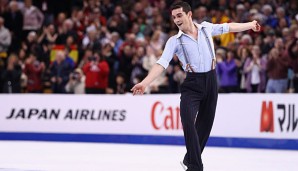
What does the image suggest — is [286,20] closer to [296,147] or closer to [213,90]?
[296,147]

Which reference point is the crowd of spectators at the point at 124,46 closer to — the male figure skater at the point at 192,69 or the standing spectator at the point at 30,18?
the standing spectator at the point at 30,18

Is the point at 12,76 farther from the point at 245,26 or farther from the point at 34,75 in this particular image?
the point at 245,26

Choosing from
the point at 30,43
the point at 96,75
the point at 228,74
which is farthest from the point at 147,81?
the point at 30,43

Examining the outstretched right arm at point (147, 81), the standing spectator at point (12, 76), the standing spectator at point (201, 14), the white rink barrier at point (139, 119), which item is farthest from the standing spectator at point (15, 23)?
the outstretched right arm at point (147, 81)

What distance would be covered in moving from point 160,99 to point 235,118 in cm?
179

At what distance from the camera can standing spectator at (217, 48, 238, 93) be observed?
16.9 m

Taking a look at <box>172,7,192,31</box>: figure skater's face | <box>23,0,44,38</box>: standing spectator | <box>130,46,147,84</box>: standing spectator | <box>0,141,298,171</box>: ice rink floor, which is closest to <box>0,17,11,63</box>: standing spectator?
<box>23,0,44,38</box>: standing spectator

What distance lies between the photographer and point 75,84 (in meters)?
18.4

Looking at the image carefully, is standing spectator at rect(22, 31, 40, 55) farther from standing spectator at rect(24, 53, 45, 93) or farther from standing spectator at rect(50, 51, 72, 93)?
standing spectator at rect(50, 51, 72, 93)

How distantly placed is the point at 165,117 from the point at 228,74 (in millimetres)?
2212

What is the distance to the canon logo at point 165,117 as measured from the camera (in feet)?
50.8

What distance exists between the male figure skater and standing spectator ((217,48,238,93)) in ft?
25.8

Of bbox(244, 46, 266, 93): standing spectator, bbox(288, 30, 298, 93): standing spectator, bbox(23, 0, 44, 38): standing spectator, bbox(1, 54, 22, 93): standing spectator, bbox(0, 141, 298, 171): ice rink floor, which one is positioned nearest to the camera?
bbox(0, 141, 298, 171): ice rink floor

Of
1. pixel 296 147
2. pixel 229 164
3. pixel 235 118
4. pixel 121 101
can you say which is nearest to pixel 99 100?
pixel 121 101
